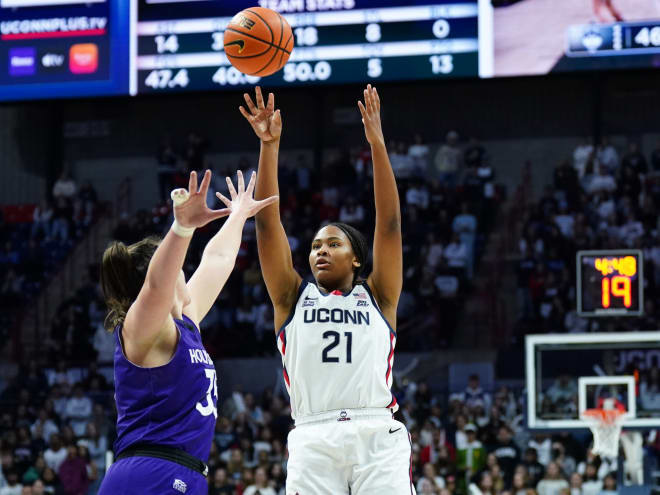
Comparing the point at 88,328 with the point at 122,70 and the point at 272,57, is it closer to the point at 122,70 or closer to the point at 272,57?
the point at 122,70

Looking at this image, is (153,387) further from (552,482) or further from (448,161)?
(448,161)

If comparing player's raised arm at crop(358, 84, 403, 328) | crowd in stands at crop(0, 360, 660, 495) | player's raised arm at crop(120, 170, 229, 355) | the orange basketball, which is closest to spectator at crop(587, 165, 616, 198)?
crowd in stands at crop(0, 360, 660, 495)

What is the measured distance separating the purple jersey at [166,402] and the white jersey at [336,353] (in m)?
0.99

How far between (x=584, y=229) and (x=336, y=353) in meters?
13.2

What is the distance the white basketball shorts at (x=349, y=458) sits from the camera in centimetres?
494

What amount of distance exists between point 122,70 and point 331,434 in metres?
10.4

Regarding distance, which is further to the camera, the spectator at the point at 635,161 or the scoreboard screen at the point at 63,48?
the spectator at the point at 635,161

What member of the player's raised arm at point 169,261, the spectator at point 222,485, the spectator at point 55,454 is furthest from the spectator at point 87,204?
the player's raised arm at point 169,261

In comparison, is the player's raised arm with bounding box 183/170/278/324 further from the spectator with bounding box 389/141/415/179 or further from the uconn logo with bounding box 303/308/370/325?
the spectator with bounding box 389/141/415/179

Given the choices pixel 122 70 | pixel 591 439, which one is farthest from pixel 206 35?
pixel 591 439

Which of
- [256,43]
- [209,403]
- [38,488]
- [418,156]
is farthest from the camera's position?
[418,156]

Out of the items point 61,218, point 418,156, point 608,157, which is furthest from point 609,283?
point 61,218

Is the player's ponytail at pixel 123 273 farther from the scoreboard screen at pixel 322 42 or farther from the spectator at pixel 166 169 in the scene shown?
the spectator at pixel 166 169

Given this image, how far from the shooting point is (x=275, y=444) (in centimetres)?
1505
